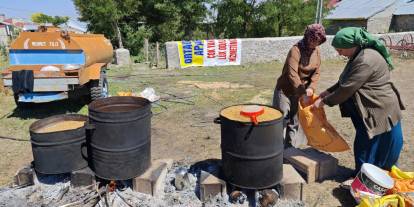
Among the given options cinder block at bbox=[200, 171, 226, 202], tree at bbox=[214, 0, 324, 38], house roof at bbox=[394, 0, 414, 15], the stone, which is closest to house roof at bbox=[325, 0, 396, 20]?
house roof at bbox=[394, 0, 414, 15]

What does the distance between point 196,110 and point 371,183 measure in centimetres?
480

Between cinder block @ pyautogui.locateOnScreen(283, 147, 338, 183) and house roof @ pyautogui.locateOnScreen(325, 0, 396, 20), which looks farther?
house roof @ pyautogui.locateOnScreen(325, 0, 396, 20)

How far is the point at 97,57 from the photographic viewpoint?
861 centimetres

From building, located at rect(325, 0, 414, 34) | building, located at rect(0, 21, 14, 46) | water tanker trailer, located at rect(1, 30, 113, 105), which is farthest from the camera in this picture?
building, located at rect(325, 0, 414, 34)

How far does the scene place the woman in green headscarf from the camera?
349cm

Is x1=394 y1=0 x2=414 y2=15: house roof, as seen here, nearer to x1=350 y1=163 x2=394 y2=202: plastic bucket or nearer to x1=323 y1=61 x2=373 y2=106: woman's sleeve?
x1=323 y1=61 x2=373 y2=106: woman's sleeve

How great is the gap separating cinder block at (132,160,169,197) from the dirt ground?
107 centimetres

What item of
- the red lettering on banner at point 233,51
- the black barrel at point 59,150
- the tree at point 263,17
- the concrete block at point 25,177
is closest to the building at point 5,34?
the tree at point 263,17

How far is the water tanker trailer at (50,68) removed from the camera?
22.2 feet

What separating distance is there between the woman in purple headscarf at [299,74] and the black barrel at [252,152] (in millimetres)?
908

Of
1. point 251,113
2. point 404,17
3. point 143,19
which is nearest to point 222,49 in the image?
point 143,19

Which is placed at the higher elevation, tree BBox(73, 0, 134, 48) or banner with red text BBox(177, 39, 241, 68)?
tree BBox(73, 0, 134, 48)

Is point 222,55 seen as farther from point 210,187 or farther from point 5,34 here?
point 5,34

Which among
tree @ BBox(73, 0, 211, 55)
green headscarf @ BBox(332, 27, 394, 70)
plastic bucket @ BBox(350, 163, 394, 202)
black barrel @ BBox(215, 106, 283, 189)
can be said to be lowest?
plastic bucket @ BBox(350, 163, 394, 202)
